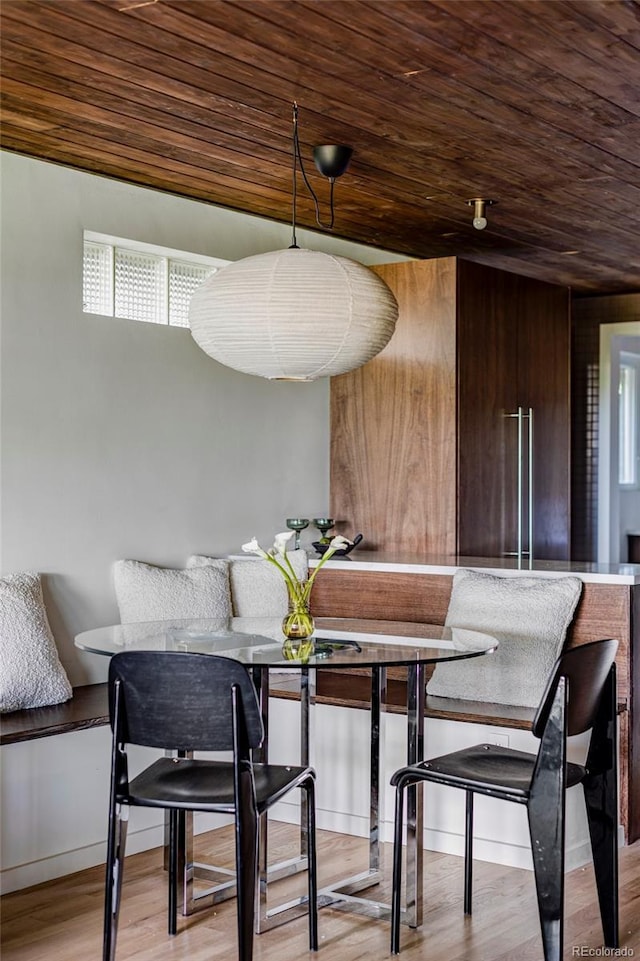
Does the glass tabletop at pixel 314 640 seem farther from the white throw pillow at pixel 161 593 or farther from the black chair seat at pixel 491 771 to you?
the white throw pillow at pixel 161 593

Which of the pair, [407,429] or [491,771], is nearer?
[491,771]

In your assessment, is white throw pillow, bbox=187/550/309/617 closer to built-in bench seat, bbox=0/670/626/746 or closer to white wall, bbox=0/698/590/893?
built-in bench seat, bbox=0/670/626/746

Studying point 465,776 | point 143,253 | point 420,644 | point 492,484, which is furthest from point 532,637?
point 143,253

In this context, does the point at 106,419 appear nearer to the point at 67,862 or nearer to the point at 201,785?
the point at 67,862

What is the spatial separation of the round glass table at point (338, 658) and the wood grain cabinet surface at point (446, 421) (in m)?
1.48

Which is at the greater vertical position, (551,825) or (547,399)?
(547,399)

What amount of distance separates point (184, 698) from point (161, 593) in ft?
5.42

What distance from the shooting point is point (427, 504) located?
5121mm

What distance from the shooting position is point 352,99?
3.33m

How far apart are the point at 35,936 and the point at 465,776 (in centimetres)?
134

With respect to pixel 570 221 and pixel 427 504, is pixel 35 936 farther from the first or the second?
pixel 570 221

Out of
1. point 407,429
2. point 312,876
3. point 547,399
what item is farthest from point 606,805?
point 547,399

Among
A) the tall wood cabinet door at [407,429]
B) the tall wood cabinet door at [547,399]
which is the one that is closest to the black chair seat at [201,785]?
the tall wood cabinet door at [407,429]

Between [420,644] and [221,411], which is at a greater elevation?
[221,411]
